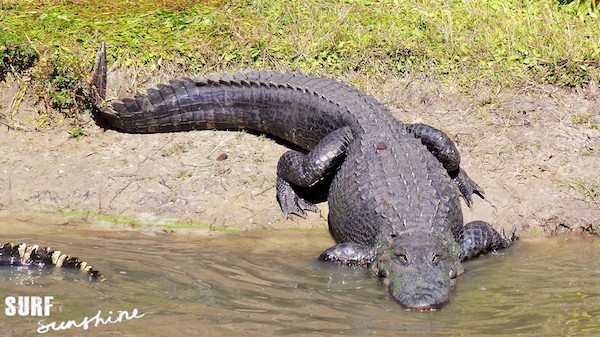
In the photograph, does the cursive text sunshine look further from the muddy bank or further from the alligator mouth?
the muddy bank

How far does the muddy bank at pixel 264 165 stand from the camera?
6992 millimetres

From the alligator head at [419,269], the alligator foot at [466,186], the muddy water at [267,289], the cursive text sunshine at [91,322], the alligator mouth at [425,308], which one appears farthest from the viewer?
the alligator foot at [466,186]

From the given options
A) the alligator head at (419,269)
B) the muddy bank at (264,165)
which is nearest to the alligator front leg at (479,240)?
the alligator head at (419,269)

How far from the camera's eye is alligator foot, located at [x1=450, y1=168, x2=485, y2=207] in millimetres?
7141

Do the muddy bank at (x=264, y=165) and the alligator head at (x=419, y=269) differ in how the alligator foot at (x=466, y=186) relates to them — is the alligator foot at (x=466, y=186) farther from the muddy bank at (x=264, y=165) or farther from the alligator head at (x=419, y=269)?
the alligator head at (x=419, y=269)

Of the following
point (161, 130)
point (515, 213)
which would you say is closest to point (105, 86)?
point (161, 130)

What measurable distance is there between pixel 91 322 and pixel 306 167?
2.45 meters

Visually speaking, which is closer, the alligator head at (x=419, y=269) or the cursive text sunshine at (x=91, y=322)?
the cursive text sunshine at (x=91, y=322)

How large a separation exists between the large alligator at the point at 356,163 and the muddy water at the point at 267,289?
19 centimetres

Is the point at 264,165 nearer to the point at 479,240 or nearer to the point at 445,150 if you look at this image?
the point at 445,150

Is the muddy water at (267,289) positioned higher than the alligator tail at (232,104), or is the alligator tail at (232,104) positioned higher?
the alligator tail at (232,104)

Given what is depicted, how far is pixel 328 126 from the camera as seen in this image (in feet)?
23.8

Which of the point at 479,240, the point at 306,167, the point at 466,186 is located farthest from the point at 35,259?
the point at 466,186

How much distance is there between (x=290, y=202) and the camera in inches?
279
